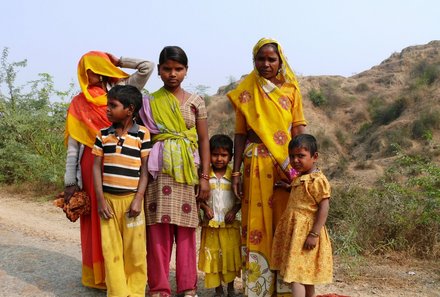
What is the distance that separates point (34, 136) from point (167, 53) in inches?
298

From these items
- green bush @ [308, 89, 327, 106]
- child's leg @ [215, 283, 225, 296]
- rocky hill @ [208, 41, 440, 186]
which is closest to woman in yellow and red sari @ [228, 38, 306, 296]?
child's leg @ [215, 283, 225, 296]

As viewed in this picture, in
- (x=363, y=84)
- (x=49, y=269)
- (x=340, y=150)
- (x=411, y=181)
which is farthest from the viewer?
(x=363, y=84)

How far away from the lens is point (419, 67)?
25.5 m

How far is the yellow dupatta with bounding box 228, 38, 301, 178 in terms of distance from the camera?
3.12 metres

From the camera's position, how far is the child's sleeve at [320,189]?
2.85 m

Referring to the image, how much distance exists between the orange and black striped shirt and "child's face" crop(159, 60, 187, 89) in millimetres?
390

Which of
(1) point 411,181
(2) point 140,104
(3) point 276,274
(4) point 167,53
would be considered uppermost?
(4) point 167,53

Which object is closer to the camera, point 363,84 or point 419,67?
point 419,67

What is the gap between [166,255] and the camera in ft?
10.8

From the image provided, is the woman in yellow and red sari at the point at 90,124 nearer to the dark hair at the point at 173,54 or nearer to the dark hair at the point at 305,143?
the dark hair at the point at 173,54

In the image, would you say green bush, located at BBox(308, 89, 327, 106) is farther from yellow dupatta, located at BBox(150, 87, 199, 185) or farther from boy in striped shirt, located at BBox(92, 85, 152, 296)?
boy in striped shirt, located at BBox(92, 85, 152, 296)

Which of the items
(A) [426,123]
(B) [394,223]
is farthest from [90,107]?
(A) [426,123]

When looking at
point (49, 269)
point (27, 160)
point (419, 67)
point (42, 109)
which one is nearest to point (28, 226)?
point (49, 269)

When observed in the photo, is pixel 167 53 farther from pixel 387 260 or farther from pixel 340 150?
pixel 340 150
